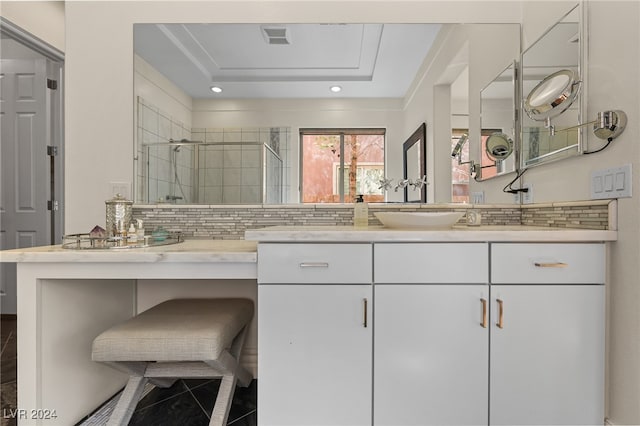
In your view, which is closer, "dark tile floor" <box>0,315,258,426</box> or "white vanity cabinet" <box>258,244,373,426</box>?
"white vanity cabinet" <box>258,244,373,426</box>

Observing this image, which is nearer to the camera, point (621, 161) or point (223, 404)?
point (621, 161)

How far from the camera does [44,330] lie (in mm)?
1274

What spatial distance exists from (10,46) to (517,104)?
3.89 m

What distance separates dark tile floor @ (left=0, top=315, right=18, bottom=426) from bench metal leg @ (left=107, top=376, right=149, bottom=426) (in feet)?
1.79

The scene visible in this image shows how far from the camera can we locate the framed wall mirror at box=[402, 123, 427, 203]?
1.77 m

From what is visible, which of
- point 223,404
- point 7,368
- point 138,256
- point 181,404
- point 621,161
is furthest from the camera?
point 7,368

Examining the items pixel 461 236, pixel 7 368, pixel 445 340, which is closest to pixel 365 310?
pixel 445 340

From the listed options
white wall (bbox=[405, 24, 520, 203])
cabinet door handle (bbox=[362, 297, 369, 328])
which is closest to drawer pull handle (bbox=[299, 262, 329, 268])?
cabinet door handle (bbox=[362, 297, 369, 328])

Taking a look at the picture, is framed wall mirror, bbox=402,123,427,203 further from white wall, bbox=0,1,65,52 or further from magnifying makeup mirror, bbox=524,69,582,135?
white wall, bbox=0,1,65,52

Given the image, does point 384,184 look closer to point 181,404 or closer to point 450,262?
point 450,262

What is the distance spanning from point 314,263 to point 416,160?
92 cm

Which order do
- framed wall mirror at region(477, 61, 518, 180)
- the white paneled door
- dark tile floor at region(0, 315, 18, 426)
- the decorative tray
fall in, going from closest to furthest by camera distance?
the decorative tray, dark tile floor at region(0, 315, 18, 426), framed wall mirror at region(477, 61, 518, 180), the white paneled door

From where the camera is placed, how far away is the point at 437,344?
119cm

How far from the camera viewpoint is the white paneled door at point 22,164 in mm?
2793
